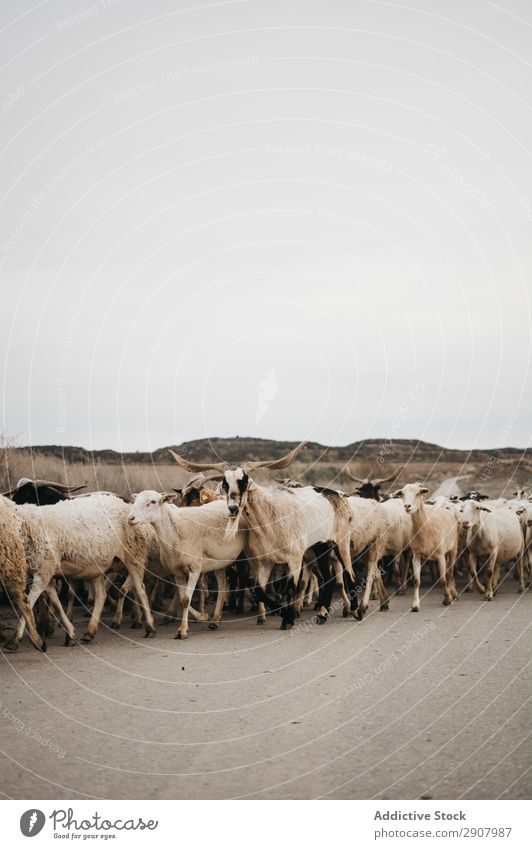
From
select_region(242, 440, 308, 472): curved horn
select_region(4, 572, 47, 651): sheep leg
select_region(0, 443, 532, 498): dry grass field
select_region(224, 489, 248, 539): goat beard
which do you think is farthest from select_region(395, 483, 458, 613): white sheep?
select_region(4, 572, 47, 651): sheep leg

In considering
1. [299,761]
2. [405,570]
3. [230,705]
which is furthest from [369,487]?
[299,761]

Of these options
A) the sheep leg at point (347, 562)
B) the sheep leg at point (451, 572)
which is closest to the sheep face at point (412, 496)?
the sheep leg at point (347, 562)

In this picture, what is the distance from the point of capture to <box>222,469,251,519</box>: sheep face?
Result: 42.3 ft

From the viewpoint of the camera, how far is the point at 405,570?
1941 cm

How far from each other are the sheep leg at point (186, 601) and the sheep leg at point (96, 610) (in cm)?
118

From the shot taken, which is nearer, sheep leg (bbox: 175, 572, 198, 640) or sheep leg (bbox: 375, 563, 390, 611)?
sheep leg (bbox: 175, 572, 198, 640)

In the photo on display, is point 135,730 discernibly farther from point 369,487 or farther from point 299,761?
point 369,487

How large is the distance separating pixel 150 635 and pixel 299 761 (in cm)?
668

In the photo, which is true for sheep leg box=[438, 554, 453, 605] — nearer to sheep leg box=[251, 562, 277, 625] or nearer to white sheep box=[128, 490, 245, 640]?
sheep leg box=[251, 562, 277, 625]

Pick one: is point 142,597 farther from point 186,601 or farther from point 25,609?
point 25,609

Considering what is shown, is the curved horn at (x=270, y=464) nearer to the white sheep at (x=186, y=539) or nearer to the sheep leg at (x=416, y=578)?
the white sheep at (x=186, y=539)

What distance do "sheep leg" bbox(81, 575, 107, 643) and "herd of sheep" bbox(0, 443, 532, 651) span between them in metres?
0.02

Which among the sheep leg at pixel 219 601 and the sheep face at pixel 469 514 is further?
Answer: the sheep face at pixel 469 514

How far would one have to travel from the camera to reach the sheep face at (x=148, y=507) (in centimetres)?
1280
